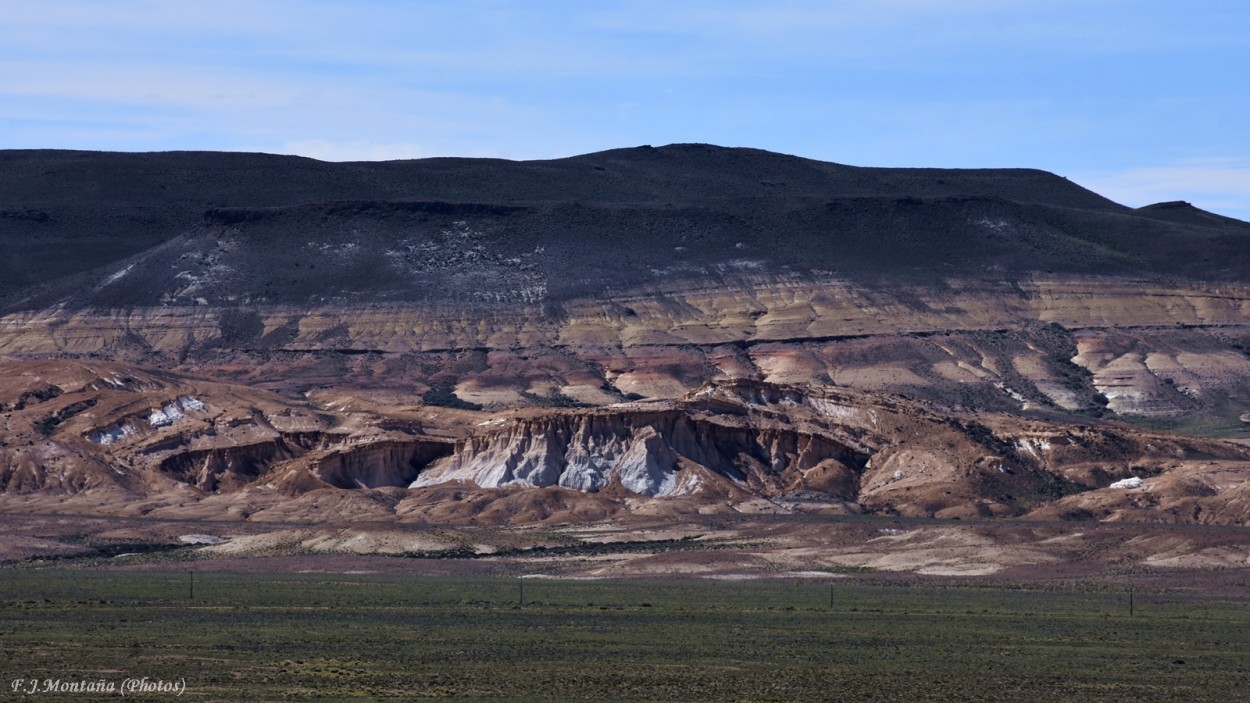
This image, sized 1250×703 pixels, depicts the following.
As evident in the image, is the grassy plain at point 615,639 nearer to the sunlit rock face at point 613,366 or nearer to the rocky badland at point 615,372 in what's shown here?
the rocky badland at point 615,372

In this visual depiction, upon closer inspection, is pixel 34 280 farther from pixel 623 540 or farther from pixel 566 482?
pixel 623 540

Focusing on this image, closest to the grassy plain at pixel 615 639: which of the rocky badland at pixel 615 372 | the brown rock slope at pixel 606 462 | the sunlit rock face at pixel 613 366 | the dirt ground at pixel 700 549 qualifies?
the dirt ground at pixel 700 549

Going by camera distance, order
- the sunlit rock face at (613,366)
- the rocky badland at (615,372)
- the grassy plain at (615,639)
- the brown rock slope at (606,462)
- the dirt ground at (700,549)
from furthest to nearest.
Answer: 1. the sunlit rock face at (613,366)
2. the rocky badland at (615,372)
3. the brown rock slope at (606,462)
4. the dirt ground at (700,549)
5. the grassy plain at (615,639)

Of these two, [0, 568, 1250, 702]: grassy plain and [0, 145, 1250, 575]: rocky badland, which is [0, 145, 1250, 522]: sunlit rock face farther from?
[0, 568, 1250, 702]: grassy plain

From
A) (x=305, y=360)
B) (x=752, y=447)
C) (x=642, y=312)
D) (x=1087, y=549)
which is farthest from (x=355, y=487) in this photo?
(x=642, y=312)

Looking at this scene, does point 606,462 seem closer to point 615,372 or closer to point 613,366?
point 615,372

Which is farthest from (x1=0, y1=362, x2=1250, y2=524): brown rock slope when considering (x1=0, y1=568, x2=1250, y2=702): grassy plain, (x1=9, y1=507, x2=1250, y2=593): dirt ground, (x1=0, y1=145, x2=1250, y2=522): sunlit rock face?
(x1=0, y1=568, x2=1250, y2=702): grassy plain
